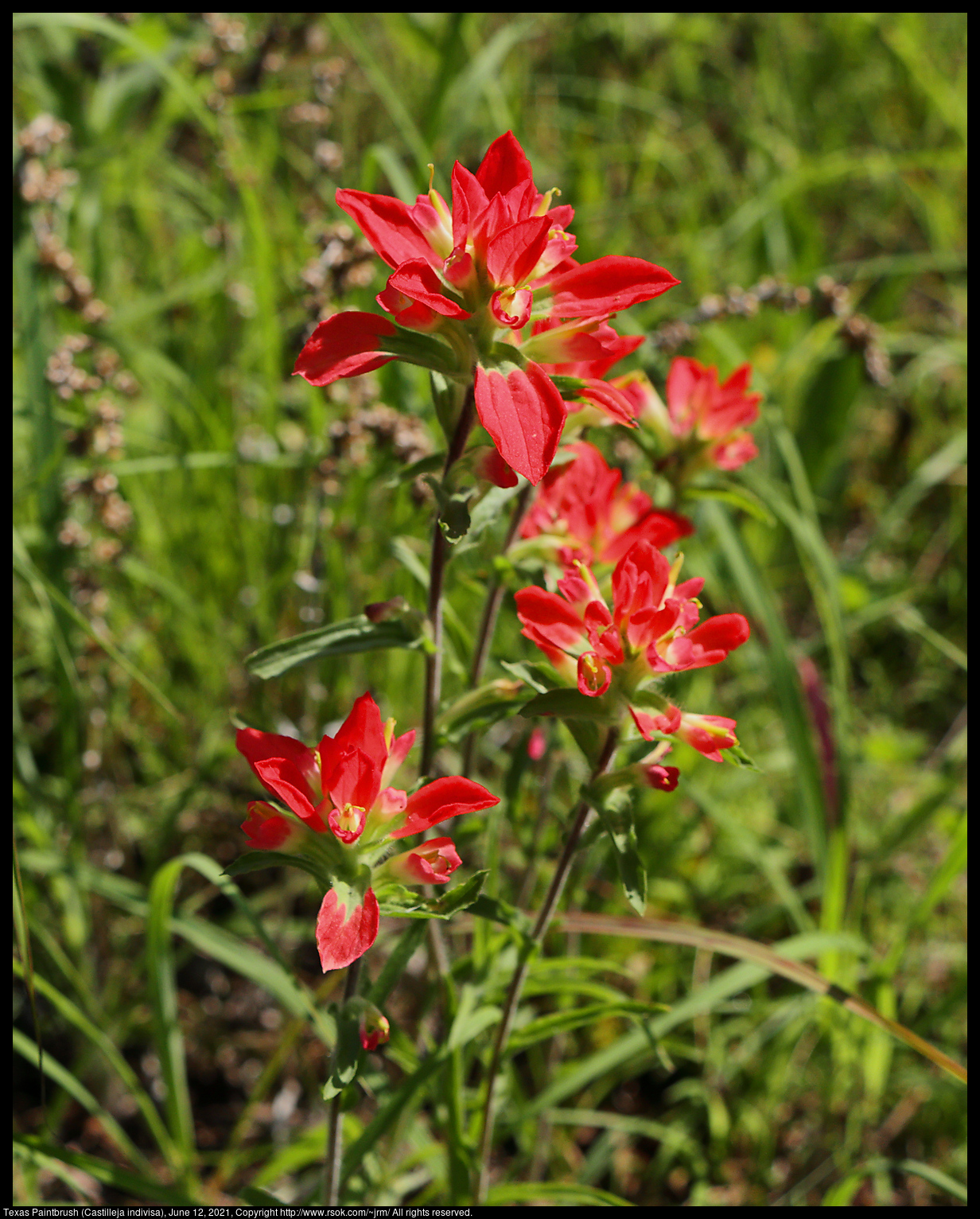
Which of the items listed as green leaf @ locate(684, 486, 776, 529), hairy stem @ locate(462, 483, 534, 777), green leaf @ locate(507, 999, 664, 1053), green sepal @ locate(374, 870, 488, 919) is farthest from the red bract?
green leaf @ locate(507, 999, 664, 1053)

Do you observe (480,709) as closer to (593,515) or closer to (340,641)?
(340,641)

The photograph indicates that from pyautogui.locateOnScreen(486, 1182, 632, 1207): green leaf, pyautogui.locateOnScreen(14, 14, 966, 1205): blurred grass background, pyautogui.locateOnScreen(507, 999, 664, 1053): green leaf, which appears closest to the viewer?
pyautogui.locateOnScreen(507, 999, 664, 1053): green leaf

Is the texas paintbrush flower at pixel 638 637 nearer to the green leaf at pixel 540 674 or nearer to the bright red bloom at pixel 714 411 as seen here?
the green leaf at pixel 540 674

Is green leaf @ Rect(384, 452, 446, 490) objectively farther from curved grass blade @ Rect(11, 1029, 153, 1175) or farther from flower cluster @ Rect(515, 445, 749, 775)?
curved grass blade @ Rect(11, 1029, 153, 1175)

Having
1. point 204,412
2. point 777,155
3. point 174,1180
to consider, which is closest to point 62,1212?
point 174,1180

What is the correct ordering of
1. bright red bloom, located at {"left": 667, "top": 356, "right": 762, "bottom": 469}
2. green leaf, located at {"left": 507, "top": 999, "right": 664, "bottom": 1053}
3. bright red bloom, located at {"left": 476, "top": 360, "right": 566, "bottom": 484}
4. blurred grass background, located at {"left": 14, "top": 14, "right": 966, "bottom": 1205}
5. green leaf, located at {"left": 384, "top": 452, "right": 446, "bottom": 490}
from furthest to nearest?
blurred grass background, located at {"left": 14, "top": 14, "right": 966, "bottom": 1205}, bright red bloom, located at {"left": 667, "top": 356, "right": 762, "bottom": 469}, green leaf, located at {"left": 507, "top": 999, "right": 664, "bottom": 1053}, green leaf, located at {"left": 384, "top": 452, "right": 446, "bottom": 490}, bright red bloom, located at {"left": 476, "top": 360, "right": 566, "bottom": 484}

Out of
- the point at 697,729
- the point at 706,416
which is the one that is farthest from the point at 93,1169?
the point at 706,416

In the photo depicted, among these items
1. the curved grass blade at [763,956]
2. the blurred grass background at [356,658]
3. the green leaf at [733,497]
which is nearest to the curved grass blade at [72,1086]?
the blurred grass background at [356,658]
